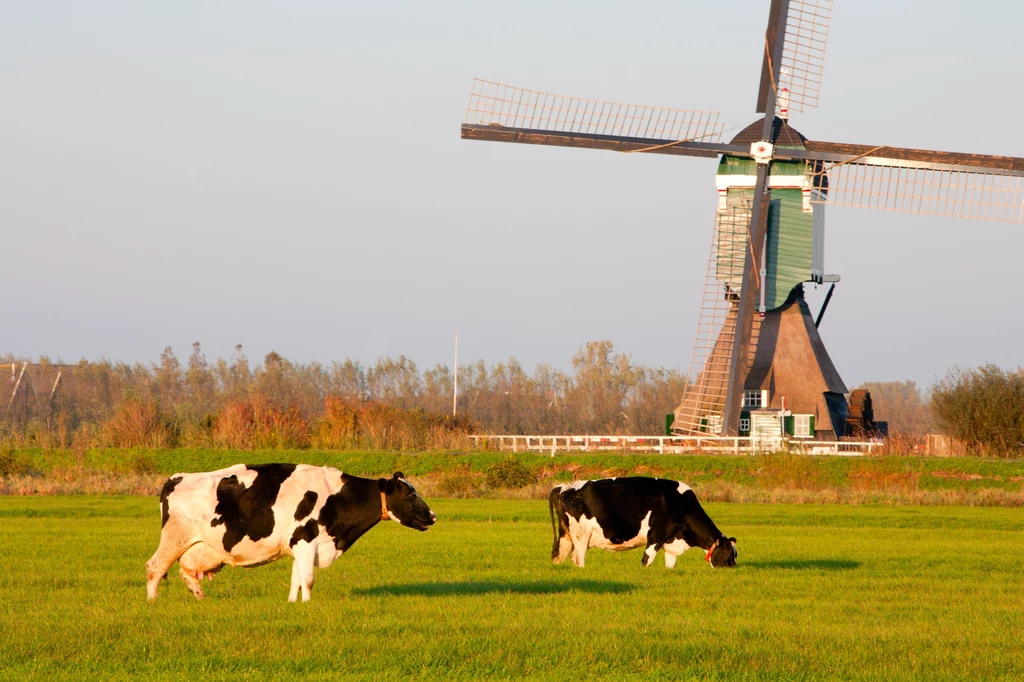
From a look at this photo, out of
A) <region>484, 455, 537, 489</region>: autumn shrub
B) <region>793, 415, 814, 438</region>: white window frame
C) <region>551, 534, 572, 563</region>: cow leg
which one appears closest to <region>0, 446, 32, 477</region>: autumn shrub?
<region>484, 455, 537, 489</region>: autumn shrub

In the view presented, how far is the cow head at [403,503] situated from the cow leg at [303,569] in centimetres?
110

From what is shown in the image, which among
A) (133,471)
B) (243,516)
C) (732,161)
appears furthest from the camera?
(732,161)

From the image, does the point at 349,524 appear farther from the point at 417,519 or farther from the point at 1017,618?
the point at 1017,618

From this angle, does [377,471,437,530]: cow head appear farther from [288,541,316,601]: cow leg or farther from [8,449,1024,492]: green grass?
[8,449,1024,492]: green grass

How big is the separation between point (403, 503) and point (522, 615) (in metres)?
2.07

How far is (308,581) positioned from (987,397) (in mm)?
37985

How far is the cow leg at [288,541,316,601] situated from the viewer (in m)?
12.9

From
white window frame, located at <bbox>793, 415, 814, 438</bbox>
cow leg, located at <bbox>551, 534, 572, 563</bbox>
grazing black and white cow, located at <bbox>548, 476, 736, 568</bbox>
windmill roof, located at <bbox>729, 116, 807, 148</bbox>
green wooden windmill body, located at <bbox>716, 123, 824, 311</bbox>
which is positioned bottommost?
cow leg, located at <bbox>551, 534, 572, 563</bbox>

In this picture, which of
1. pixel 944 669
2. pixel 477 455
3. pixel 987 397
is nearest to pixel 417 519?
pixel 944 669

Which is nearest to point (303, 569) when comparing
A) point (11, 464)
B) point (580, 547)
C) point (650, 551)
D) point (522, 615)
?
point (522, 615)

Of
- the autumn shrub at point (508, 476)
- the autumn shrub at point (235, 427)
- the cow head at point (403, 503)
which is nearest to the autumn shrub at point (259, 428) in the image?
the autumn shrub at point (235, 427)

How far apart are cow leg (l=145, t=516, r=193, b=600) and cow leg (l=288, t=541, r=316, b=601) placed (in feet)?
3.61

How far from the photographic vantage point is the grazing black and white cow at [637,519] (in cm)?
1658

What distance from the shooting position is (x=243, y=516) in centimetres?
1269
